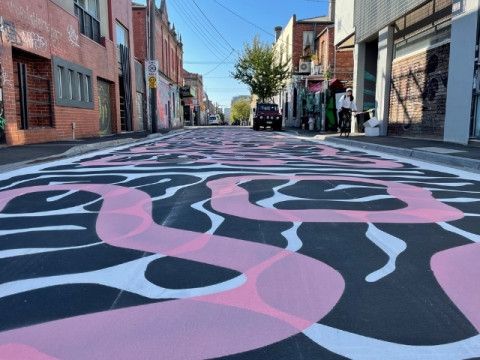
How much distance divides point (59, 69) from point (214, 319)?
15827 mm

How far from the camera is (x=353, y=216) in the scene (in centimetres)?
462

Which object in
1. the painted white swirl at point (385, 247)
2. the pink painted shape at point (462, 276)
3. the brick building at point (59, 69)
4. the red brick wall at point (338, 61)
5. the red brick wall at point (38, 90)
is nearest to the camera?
the pink painted shape at point (462, 276)

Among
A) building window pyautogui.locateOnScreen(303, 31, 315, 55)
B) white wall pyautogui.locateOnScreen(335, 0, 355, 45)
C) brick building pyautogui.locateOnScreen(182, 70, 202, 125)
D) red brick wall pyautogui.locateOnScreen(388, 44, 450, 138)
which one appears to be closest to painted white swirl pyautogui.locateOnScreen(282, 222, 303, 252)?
red brick wall pyautogui.locateOnScreen(388, 44, 450, 138)

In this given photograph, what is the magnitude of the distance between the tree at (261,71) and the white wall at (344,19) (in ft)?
61.7

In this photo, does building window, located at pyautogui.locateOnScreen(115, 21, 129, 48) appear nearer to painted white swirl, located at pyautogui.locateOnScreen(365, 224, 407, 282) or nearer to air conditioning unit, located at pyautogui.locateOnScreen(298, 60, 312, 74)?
air conditioning unit, located at pyautogui.locateOnScreen(298, 60, 312, 74)

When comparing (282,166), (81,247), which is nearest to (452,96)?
(282,166)

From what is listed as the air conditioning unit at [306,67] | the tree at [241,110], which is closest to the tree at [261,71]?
the air conditioning unit at [306,67]

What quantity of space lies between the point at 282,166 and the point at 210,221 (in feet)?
15.3

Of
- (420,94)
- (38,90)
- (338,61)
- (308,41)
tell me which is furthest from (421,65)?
(308,41)

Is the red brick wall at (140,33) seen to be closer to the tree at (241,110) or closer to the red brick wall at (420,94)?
the red brick wall at (420,94)

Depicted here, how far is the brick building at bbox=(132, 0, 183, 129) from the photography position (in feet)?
110

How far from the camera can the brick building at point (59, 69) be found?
501 inches

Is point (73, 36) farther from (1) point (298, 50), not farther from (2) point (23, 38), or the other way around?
(1) point (298, 50)

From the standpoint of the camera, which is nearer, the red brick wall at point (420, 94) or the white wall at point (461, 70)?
the white wall at point (461, 70)
